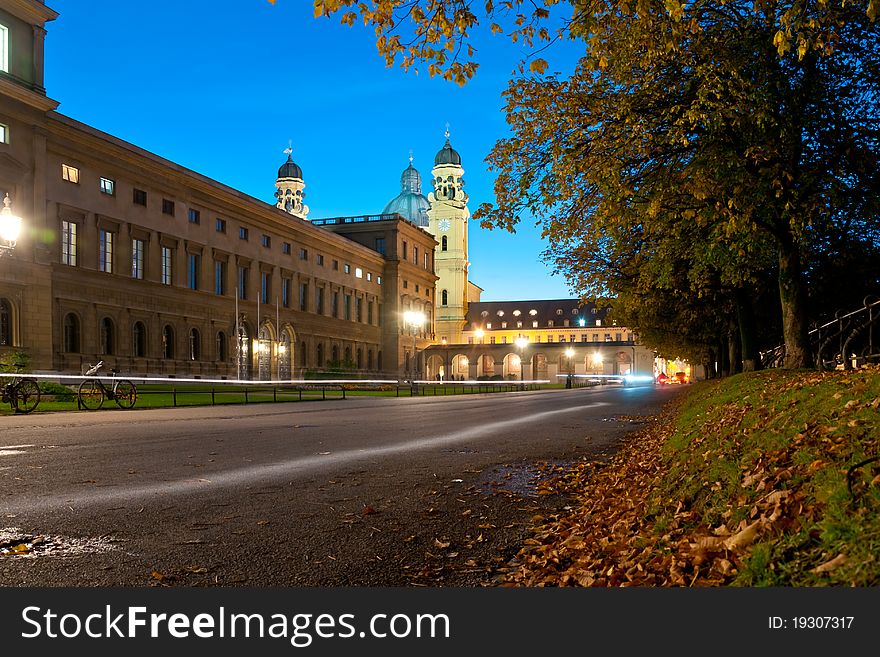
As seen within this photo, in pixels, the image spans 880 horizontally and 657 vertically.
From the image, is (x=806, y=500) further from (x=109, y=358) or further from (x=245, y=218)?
(x=245, y=218)

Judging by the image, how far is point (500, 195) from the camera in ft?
50.6

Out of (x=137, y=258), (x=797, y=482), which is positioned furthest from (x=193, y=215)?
(x=797, y=482)

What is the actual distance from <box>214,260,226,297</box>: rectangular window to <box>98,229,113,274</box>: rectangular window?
12.7 m

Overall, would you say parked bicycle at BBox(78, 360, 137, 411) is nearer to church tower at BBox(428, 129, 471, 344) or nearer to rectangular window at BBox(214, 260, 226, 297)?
rectangular window at BBox(214, 260, 226, 297)

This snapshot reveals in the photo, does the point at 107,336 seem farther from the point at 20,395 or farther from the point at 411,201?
the point at 411,201

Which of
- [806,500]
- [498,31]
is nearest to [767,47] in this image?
[498,31]

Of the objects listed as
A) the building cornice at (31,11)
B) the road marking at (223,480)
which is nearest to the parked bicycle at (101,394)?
the road marking at (223,480)

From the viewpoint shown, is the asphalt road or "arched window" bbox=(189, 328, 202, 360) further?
"arched window" bbox=(189, 328, 202, 360)

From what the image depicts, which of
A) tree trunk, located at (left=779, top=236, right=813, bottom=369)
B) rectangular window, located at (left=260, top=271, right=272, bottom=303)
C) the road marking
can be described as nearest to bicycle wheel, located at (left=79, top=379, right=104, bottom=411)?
the road marking

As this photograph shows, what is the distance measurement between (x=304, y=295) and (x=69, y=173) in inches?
1342

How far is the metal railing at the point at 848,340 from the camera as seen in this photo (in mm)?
14078

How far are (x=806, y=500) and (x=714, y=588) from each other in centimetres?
104

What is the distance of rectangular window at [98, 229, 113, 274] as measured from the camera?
53625mm

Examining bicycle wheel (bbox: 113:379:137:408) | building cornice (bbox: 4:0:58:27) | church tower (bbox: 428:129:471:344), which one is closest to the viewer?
bicycle wheel (bbox: 113:379:137:408)
